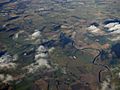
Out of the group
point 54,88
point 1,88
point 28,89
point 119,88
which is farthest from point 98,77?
point 1,88

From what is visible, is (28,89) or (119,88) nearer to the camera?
(119,88)

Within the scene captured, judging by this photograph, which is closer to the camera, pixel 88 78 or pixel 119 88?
pixel 119 88

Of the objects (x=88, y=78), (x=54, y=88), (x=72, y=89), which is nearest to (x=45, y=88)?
(x=54, y=88)

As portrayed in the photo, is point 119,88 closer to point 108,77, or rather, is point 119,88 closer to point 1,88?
point 108,77

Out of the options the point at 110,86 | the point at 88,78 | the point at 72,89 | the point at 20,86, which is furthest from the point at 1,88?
the point at 110,86

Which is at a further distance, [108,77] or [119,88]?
[108,77]

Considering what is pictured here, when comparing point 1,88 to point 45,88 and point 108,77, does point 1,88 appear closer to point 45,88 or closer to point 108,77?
point 45,88

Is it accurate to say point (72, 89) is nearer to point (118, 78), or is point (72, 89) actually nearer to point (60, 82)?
point (60, 82)

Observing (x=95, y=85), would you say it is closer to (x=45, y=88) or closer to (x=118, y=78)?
(x=118, y=78)
